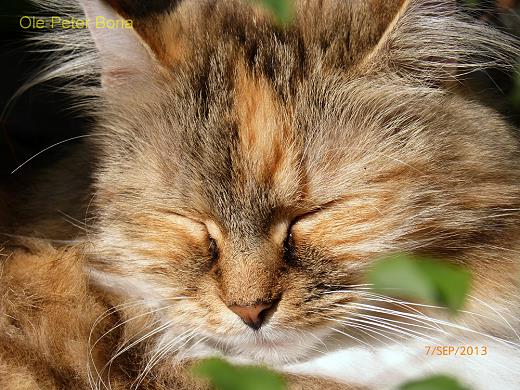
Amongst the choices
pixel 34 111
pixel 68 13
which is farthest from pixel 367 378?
pixel 34 111

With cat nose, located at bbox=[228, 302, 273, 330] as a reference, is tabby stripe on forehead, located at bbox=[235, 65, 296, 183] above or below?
above

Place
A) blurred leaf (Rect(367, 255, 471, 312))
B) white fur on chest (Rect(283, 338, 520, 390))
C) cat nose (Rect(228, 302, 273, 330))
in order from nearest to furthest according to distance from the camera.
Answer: blurred leaf (Rect(367, 255, 471, 312))
cat nose (Rect(228, 302, 273, 330))
white fur on chest (Rect(283, 338, 520, 390))

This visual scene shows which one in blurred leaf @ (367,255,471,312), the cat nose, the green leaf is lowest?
the cat nose

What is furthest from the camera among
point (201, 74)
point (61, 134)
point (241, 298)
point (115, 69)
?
point (61, 134)

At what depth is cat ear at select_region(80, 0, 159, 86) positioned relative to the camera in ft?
4.99

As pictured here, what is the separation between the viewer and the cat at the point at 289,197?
146 centimetres

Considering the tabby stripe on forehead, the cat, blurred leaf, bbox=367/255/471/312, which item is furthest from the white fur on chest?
the tabby stripe on forehead

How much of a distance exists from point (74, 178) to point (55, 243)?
197 mm

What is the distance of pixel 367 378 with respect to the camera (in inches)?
64.5

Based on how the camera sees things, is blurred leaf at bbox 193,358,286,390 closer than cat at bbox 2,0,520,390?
Yes

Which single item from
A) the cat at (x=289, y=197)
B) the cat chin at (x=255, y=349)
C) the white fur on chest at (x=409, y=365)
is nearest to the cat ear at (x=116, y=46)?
the cat at (x=289, y=197)

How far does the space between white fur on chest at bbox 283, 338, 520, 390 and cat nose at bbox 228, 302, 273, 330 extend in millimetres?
247

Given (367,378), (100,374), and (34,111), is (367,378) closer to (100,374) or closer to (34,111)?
(100,374)

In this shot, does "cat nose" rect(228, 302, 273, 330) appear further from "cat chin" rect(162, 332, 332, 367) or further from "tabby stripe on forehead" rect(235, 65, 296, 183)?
"tabby stripe on forehead" rect(235, 65, 296, 183)
